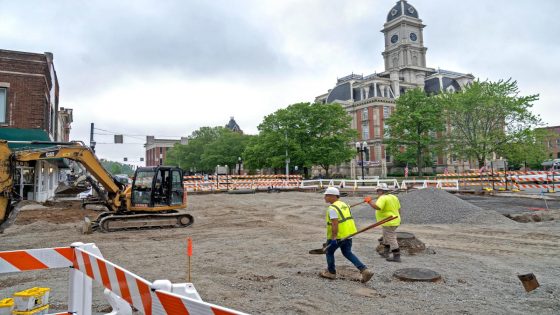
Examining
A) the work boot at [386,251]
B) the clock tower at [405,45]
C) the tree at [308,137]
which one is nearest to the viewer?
the work boot at [386,251]

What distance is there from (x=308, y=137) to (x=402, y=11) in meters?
50.5

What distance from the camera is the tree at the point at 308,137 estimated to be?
5053 cm

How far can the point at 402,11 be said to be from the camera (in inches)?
3322

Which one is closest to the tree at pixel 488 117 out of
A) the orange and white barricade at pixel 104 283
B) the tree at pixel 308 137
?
the tree at pixel 308 137

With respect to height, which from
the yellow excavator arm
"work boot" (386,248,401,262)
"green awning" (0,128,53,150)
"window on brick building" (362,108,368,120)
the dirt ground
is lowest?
the dirt ground

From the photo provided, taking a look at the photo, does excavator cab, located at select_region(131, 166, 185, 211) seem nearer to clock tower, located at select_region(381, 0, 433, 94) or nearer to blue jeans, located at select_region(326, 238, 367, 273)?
blue jeans, located at select_region(326, 238, 367, 273)

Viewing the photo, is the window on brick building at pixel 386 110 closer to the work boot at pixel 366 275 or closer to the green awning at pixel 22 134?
the green awning at pixel 22 134

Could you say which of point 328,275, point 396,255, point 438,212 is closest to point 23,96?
point 328,275

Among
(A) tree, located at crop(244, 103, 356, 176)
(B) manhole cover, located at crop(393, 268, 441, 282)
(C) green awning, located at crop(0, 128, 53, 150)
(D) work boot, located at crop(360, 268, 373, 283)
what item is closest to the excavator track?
(D) work boot, located at crop(360, 268, 373, 283)

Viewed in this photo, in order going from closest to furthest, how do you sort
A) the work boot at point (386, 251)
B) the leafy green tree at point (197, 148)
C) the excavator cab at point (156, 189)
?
the work boot at point (386, 251)
the excavator cab at point (156, 189)
the leafy green tree at point (197, 148)

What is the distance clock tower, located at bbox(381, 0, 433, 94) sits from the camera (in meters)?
80.3

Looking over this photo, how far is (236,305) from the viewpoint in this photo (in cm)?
565

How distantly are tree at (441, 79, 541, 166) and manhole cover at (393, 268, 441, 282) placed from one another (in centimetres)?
4526

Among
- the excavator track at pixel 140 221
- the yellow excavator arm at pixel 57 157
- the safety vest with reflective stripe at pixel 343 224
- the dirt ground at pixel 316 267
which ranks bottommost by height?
the dirt ground at pixel 316 267
